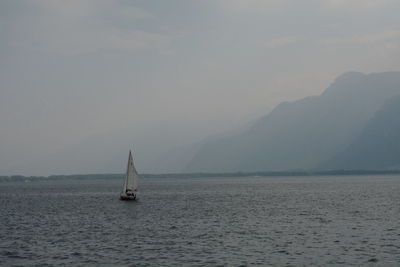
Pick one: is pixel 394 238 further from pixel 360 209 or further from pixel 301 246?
pixel 360 209

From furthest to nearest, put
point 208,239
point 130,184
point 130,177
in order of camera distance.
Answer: point 130,184
point 130,177
point 208,239

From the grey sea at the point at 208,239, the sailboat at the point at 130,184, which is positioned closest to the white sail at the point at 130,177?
the sailboat at the point at 130,184

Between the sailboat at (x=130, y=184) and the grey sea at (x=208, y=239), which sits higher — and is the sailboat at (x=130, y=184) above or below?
above

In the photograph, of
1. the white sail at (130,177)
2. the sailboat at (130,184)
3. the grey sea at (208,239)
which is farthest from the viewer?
the sailboat at (130,184)

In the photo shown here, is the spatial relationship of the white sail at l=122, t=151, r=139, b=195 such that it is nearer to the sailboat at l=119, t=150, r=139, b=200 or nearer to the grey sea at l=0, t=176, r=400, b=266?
the sailboat at l=119, t=150, r=139, b=200

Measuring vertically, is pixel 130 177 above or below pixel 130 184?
above

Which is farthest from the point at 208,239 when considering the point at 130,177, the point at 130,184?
the point at 130,184

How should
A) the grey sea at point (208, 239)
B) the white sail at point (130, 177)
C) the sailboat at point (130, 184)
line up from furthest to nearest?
1. the sailboat at point (130, 184)
2. the white sail at point (130, 177)
3. the grey sea at point (208, 239)

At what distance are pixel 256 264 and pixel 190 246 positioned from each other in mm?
11717

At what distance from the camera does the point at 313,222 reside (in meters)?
72.6

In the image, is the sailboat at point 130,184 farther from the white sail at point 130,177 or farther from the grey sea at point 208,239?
the grey sea at point 208,239

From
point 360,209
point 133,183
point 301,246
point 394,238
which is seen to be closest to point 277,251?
point 301,246

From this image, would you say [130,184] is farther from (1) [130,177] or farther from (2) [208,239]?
(2) [208,239]

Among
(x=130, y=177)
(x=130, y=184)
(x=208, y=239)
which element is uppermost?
(x=130, y=177)
